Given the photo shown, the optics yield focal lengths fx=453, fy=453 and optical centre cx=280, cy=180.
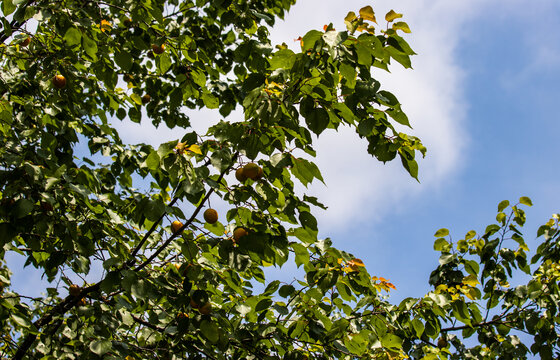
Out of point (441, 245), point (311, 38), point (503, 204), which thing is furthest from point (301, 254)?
point (503, 204)

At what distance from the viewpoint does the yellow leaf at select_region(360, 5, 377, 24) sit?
1657 millimetres

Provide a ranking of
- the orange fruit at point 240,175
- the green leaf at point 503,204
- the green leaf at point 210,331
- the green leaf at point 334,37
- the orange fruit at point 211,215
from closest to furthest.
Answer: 1. the green leaf at point 334,37
2. the orange fruit at point 240,175
3. the green leaf at point 210,331
4. the orange fruit at point 211,215
5. the green leaf at point 503,204

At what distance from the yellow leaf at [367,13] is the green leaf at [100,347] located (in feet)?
6.29

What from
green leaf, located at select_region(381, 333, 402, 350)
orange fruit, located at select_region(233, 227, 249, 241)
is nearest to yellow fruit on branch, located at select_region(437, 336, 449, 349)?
green leaf, located at select_region(381, 333, 402, 350)

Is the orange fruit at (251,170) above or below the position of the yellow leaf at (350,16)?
below

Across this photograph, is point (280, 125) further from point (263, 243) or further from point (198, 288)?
point (198, 288)

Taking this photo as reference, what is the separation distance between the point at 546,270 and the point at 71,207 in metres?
3.58

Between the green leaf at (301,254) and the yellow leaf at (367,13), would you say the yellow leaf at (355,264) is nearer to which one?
the green leaf at (301,254)

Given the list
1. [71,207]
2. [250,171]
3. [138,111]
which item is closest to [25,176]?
[71,207]

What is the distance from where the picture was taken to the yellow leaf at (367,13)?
1.66 metres

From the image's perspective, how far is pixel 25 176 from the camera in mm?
2160

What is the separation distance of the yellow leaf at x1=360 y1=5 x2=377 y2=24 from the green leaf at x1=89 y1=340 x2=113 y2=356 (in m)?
1.92

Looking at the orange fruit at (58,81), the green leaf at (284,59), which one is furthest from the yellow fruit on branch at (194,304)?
the orange fruit at (58,81)

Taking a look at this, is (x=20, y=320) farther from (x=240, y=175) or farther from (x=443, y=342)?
(x=443, y=342)
